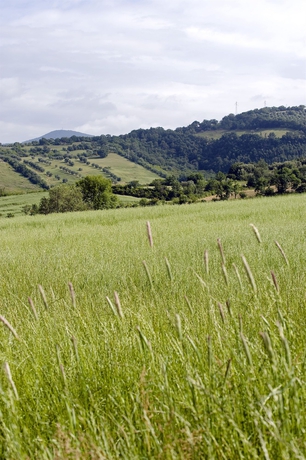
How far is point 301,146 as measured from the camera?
162 metres

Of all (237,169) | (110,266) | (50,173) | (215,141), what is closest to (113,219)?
(110,266)

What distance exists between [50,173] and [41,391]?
155541 millimetres

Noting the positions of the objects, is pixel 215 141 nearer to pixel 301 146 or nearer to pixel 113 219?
pixel 301 146

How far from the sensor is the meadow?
159 centimetres

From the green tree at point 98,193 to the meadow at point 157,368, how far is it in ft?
182

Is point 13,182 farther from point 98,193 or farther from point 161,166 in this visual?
point 98,193

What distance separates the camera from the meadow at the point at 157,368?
1593 mm

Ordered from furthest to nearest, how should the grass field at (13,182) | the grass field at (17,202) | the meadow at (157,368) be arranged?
the grass field at (13,182)
the grass field at (17,202)
the meadow at (157,368)

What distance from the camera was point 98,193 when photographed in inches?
2525

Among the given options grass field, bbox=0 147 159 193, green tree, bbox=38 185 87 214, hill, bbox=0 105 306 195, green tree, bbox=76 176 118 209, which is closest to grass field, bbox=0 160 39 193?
grass field, bbox=0 147 159 193

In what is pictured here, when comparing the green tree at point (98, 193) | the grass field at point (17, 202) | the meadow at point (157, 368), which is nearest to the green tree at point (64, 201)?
the green tree at point (98, 193)

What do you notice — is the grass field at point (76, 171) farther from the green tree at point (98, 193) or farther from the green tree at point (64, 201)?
the green tree at point (64, 201)

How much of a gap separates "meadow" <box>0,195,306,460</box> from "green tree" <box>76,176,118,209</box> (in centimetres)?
5547

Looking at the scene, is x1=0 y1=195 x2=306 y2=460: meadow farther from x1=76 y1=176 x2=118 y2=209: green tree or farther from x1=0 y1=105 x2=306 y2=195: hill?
x1=0 y1=105 x2=306 y2=195: hill
